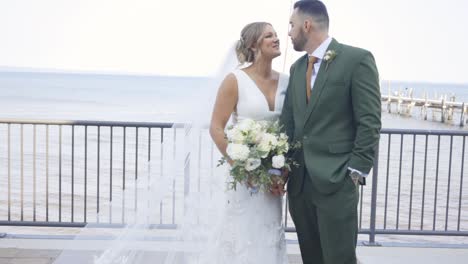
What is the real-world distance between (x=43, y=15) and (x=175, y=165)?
1858 inches

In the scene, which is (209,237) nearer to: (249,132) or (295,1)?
(249,132)

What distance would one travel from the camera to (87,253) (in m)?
3.70

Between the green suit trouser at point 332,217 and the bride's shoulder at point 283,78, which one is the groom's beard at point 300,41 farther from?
the green suit trouser at point 332,217

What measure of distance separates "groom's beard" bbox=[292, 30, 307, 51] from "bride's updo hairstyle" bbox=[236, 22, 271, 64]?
1.00 ft

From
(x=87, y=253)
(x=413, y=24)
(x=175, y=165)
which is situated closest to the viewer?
(x=87, y=253)

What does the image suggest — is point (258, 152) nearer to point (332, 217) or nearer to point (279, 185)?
point (279, 185)

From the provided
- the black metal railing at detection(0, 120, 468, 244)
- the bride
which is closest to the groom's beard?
the bride

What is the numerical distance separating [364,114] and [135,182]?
1588 millimetres

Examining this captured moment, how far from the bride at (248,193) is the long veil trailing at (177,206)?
0.39 ft

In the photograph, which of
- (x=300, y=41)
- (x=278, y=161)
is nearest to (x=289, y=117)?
(x=278, y=161)

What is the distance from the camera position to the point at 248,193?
371cm

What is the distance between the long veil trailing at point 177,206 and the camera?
382 cm

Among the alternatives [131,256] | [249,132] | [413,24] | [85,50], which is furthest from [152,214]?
[85,50]

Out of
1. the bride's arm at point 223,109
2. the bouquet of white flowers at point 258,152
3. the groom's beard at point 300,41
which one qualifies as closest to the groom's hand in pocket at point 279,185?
the bouquet of white flowers at point 258,152
